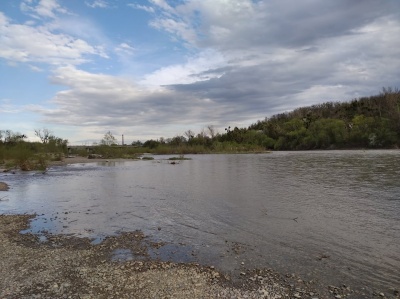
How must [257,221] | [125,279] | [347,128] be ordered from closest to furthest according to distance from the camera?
1. [125,279]
2. [257,221]
3. [347,128]

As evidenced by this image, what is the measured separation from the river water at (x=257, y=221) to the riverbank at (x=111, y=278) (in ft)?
2.96

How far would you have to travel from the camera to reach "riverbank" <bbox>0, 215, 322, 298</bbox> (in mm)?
7250

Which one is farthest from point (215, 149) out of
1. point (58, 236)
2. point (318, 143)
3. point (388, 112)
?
point (58, 236)

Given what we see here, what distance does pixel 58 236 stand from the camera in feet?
41.0

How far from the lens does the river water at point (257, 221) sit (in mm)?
9352

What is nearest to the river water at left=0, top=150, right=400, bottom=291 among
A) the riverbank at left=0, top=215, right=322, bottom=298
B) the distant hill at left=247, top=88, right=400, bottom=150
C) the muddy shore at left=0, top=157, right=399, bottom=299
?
the muddy shore at left=0, top=157, right=399, bottom=299

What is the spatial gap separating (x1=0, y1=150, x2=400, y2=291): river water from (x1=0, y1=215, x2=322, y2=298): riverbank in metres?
0.90

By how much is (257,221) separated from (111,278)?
8.23 metres

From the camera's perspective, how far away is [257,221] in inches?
580

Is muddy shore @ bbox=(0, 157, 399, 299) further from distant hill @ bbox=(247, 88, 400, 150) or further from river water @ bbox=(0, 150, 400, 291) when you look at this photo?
distant hill @ bbox=(247, 88, 400, 150)

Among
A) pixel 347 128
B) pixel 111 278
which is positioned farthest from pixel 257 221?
pixel 347 128

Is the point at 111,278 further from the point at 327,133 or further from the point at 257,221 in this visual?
the point at 327,133

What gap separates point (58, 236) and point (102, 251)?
2.98 meters

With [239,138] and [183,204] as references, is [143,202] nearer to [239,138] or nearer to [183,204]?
[183,204]
